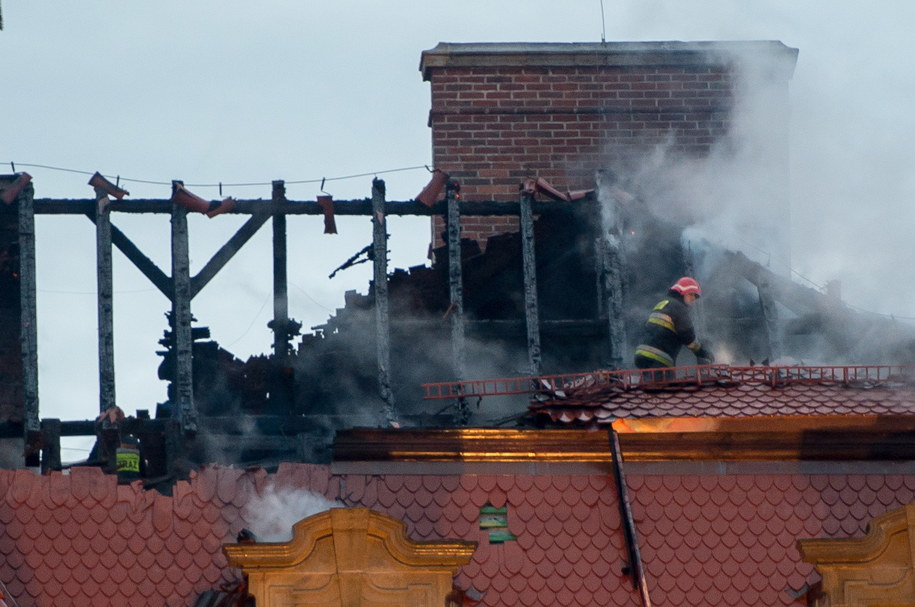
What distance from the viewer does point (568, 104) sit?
22438mm

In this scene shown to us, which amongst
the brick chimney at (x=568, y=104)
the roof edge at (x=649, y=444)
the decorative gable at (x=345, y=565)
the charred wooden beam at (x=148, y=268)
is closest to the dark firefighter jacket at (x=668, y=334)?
the roof edge at (x=649, y=444)

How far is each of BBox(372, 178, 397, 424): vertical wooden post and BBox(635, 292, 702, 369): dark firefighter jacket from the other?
2347 mm

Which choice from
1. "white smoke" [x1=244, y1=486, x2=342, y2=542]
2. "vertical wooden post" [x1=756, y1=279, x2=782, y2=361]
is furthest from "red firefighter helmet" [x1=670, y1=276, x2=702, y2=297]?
"white smoke" [x1=244, y1=486, x2=342, y2=542]

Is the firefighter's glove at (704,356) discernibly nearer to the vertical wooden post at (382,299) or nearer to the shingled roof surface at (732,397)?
the shingled roof surface at (732,397)

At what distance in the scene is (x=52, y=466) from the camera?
57.7 ft

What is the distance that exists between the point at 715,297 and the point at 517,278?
2044mm

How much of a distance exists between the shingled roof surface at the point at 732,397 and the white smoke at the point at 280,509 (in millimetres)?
2282

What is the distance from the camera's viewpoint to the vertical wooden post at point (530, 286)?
63.8 feet

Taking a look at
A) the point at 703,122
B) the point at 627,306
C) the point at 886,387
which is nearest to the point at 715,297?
the point at 627,306

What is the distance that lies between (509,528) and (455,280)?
18.9 feet

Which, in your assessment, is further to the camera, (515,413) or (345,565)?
(515,413)

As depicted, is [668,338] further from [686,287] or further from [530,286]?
[530,286]

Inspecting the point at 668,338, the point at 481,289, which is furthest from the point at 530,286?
the point at 668,338

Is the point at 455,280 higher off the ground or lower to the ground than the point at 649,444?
higher
